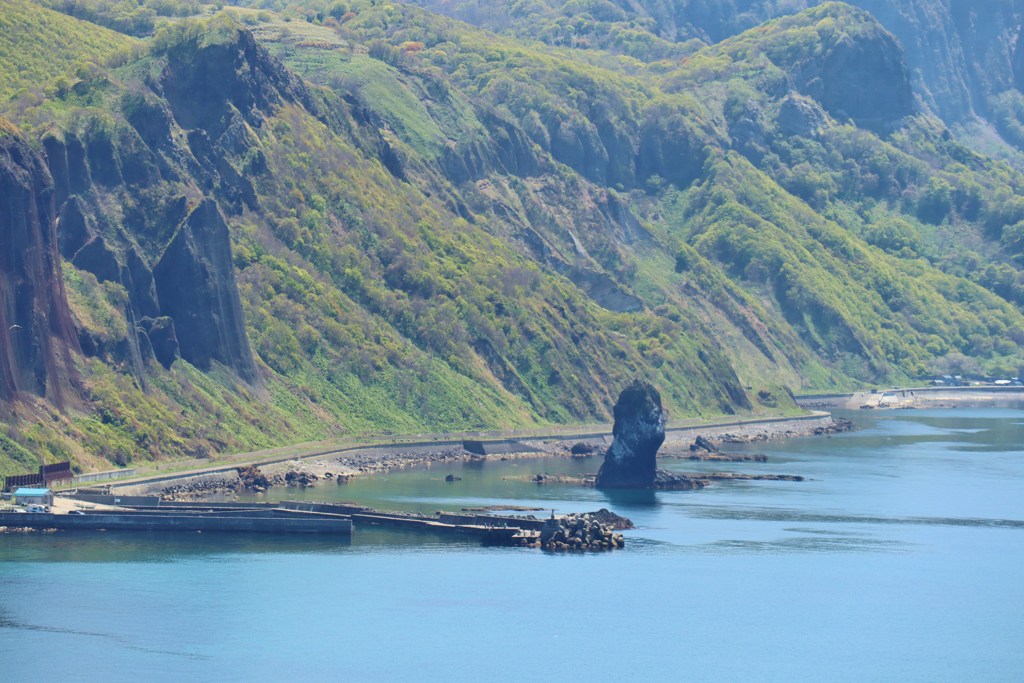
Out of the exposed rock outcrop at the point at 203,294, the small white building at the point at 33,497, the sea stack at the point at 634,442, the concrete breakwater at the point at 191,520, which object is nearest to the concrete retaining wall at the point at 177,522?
the concrete breakwater at the point at 191,520

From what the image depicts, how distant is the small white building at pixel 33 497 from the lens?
14525 cm

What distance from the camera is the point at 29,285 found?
166m

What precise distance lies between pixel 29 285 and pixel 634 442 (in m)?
52.7

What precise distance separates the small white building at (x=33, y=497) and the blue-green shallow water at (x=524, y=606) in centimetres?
512

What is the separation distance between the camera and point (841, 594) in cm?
13488

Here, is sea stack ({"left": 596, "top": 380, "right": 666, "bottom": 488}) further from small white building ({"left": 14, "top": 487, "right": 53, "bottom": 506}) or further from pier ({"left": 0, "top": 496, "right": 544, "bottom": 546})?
small white building ({"left": 14, "top": 487, "right": 53, "bottom": 506})

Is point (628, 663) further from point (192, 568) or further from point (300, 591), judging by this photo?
point (192, 568)

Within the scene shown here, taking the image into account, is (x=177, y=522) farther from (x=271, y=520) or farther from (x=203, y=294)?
(x=203, y=294)

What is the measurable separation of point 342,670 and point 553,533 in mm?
41411

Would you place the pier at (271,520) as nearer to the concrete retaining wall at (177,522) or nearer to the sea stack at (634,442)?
the concrete retaining wall at (177,522)

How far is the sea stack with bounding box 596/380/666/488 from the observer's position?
184500 mm

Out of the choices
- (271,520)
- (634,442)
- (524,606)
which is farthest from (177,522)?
(634,442)

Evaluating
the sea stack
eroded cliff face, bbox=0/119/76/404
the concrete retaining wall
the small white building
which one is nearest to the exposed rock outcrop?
eroded cliff face, bbox=0/119/76/404

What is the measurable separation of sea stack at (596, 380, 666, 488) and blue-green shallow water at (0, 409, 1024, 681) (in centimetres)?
2023
